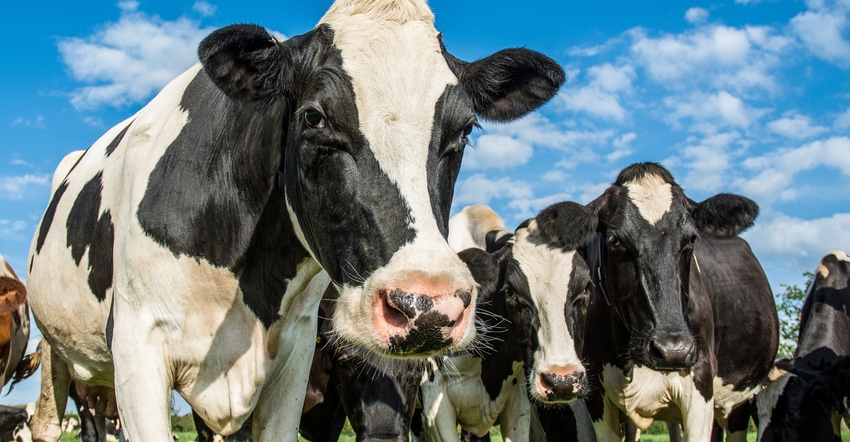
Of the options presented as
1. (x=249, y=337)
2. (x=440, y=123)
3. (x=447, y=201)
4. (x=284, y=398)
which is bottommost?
(x=284, y=398)

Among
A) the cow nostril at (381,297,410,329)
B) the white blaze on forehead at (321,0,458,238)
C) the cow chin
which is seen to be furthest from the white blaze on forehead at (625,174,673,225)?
the cow nostril at (381,297,410,329)

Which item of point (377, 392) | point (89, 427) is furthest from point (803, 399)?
point (89, 427)

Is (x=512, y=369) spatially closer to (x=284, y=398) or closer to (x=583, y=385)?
(x=583, y=385)

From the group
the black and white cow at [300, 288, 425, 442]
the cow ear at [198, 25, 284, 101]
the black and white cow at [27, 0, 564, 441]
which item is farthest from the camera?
the black and white cow at [300, 288, 425, 442]

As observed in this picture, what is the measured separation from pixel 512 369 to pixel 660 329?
1.98m

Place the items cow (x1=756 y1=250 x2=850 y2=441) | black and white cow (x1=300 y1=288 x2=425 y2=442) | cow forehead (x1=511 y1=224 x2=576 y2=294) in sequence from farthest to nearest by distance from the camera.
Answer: cow (x1=756 y1=250 x2=850 y2=441)
cow forehead (x1=511 y1=224 x2=576 y2=294)
black and white cow (x1=300 y1=288 x2=425 y2=442)

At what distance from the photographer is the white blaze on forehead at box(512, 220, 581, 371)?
6.99m

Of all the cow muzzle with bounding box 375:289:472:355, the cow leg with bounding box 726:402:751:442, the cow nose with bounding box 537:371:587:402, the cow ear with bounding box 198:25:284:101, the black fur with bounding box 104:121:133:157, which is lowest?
the cow leg with bounding box 726:402:751:442

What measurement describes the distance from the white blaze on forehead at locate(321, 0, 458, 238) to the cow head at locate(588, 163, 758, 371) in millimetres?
3660

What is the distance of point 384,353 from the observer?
309 cm

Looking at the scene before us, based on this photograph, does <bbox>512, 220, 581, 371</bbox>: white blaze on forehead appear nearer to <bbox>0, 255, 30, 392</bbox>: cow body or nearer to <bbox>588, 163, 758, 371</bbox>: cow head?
<bbox>588, 163, 758, 371</bbox>: cow head

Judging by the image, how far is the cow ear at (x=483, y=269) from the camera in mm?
7930

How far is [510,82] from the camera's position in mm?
4465

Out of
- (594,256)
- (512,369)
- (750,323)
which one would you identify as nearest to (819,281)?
(750,323)
